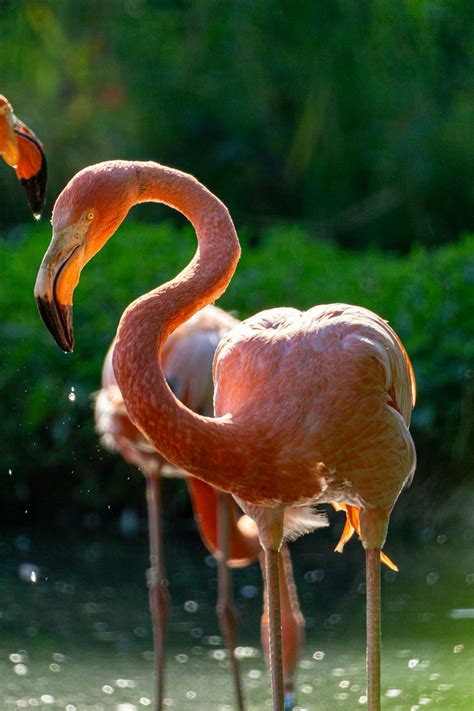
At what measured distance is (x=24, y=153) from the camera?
2.93 meters

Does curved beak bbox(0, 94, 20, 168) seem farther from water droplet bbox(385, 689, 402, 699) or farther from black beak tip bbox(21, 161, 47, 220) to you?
water droplet bbox(385, 689, 402, 699)

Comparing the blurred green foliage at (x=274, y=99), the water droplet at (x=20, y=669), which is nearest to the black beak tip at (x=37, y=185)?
the water droplet at (x=20, y=669)

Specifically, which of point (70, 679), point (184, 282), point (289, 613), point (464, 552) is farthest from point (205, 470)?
point (464, 552)

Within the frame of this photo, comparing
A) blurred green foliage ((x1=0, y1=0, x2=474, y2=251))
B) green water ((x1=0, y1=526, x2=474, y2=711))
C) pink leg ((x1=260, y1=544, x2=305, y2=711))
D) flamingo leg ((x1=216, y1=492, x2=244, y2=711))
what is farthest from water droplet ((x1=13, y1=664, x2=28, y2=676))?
blurred green foliage ((x1=0, y1=0, x2=474, y2=251))

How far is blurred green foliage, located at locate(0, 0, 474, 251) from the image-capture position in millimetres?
8164

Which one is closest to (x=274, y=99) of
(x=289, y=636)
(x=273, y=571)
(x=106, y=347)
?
(x=106, y=347)

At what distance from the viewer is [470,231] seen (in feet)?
28.0

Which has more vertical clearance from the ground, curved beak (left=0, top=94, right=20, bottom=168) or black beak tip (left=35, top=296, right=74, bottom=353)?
curved beak (left=0, top=94, right=20, bottom=168)

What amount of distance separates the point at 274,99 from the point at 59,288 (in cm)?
661

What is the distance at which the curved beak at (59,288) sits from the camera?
2.22 metres

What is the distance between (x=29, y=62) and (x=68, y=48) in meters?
0.43

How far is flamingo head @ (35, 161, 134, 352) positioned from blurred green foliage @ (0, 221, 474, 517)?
3529 mm

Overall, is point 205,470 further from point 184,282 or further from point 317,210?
point 317,210

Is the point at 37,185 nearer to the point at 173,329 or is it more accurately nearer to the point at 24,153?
the point at 24,153
